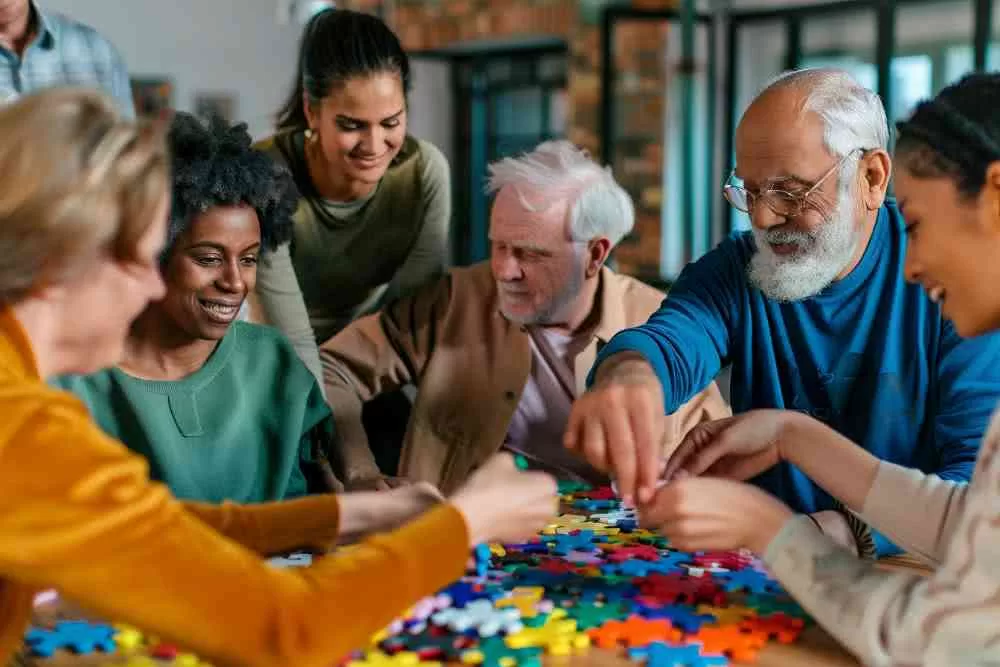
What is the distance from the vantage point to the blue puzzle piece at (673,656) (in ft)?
4.70

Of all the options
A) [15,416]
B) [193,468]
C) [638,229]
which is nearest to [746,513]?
[15,416]

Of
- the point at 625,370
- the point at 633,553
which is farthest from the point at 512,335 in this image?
the point at 633,553

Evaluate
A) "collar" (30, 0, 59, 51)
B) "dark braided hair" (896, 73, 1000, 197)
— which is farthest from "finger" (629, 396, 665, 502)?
"collar" (30, 0, 59, 51)

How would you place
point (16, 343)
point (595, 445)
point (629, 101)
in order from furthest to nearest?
point (629, 101)
point (595, 445)
point (16, 343)

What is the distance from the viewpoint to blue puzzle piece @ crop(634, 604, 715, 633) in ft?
5.11

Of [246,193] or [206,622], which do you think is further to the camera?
[246,193]

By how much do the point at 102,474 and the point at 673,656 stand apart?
0.75 m

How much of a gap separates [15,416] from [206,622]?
0.90 ft

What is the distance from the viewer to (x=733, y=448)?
1.87 meters

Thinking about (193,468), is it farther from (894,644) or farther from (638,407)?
(894,644)

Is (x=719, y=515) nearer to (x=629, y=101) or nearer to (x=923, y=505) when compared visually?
(x=923, y=505)

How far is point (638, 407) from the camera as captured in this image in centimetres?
181

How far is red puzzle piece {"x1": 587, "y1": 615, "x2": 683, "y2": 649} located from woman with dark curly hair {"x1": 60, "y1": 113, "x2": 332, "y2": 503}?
3.23 feet

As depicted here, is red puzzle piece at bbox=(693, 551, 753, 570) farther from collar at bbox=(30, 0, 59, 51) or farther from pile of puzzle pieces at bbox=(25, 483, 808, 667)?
collar at bbox=(30, 0, 59, 51)
